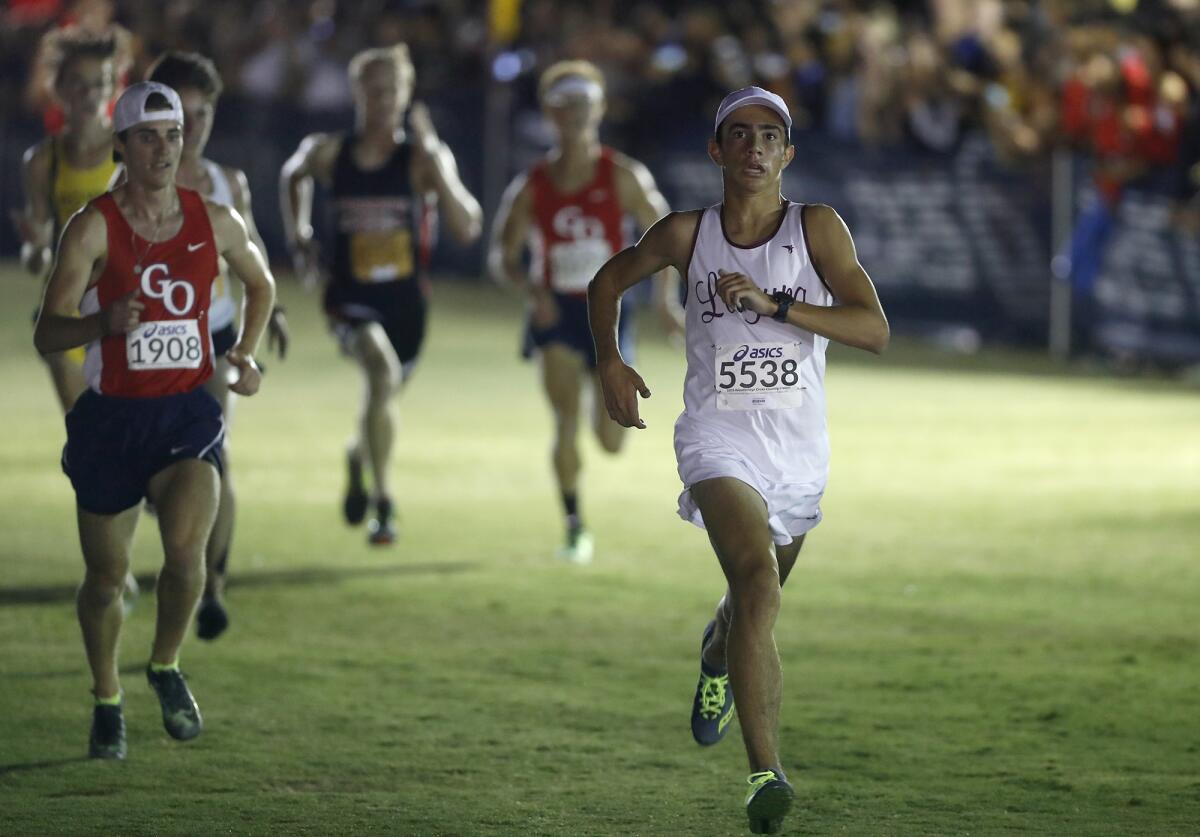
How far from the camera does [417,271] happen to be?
503 inches

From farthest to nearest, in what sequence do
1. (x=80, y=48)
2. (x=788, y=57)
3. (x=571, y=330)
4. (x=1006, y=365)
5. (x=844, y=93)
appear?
1. (x=788, y=57)
2. (x=844, y=93)
3. (x=1006, y=365)
4. (x=571, y=330)
5. (x=80, y=48)

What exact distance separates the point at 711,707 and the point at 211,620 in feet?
9.38

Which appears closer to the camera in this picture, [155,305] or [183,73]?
[155,305]

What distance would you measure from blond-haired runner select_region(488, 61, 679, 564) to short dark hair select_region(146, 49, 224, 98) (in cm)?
289

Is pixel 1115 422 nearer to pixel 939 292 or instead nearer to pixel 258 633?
pixel 939 292

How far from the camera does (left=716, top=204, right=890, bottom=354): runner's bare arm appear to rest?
6.81m

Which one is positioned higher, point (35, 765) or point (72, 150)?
point (72, 150)

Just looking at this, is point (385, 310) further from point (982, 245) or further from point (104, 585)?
point (982, 245)

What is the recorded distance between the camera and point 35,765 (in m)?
7.48

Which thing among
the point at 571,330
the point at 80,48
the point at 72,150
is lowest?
the point at 571,330

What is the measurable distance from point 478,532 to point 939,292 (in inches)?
449

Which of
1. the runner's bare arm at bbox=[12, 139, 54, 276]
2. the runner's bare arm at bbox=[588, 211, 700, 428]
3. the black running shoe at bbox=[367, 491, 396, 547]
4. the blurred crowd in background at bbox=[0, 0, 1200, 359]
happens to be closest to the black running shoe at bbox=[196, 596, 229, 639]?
the runner's bare arm at bbox=[12, 139, 54, 276]

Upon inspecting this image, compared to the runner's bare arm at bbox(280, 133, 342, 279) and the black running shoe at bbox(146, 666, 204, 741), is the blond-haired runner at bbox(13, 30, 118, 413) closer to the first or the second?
the runner's bare arm at bbox(280, 133, 342, 279)

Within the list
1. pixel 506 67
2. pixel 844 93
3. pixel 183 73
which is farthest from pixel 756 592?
pixel 506 67
